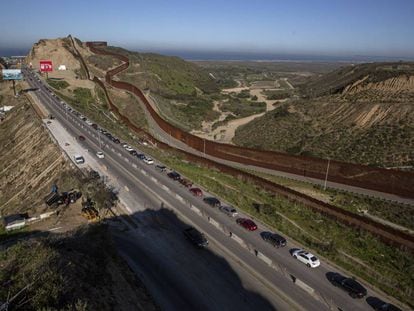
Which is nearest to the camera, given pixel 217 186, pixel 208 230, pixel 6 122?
pixel 208 230

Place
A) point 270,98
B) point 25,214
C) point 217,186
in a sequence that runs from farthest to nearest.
Answer: point 270,98 < point 217,186 < point 25,214

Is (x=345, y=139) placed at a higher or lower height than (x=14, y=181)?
higher

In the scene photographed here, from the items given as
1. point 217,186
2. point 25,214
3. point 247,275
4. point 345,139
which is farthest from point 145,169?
point 345,139

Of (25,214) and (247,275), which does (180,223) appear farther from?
(25,214)

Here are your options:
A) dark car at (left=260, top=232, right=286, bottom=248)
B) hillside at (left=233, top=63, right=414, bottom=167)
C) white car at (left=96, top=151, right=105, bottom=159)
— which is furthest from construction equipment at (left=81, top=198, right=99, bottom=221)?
hillside at (left=233, top=63, right=414, bottom=167)

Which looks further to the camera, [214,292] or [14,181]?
[14,181]
